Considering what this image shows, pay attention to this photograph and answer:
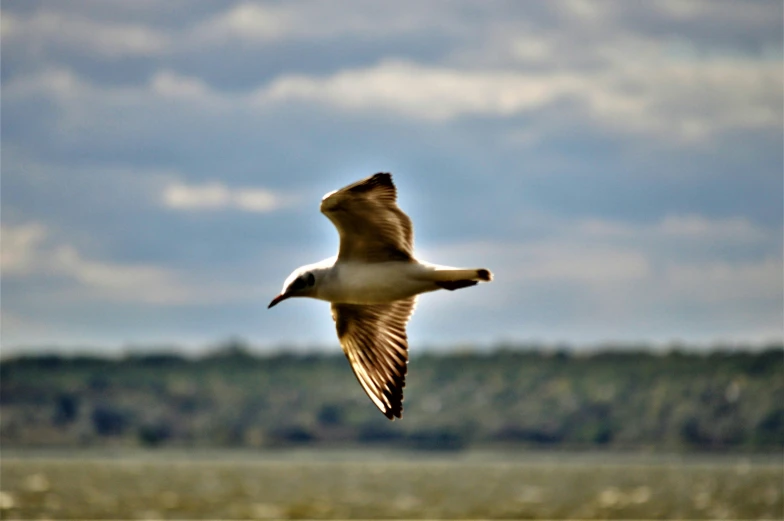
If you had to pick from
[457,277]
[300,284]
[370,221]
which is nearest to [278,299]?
[300,284]

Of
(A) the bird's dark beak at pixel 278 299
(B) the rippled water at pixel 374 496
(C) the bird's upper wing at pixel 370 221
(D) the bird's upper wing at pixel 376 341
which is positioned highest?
(C) the bird's upper wing at pixel 370 221

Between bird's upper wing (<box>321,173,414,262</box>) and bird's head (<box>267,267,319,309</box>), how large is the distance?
1.85 feet

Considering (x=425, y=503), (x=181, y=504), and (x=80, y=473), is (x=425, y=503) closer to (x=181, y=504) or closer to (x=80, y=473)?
(x=181, y=504)

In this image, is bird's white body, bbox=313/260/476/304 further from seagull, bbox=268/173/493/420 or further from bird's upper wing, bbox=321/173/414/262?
bird's upper wing, bbox=321/173/414/262

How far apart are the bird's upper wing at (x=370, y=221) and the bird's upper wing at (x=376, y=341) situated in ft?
4.70

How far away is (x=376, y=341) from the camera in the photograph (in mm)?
19375

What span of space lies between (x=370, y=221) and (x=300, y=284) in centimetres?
115

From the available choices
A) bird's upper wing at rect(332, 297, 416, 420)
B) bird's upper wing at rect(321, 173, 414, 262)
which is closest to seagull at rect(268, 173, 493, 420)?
bird's upper wing at rect(321, 173, 414, 262)

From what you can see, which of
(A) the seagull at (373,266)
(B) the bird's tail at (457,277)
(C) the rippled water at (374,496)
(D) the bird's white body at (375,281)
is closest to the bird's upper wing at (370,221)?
(A) the seagull at (373,266)

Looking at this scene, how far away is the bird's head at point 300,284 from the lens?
17.4m

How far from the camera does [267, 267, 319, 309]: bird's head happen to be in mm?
17391

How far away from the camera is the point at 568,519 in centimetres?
10488

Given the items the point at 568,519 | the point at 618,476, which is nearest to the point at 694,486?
the point at 618,476

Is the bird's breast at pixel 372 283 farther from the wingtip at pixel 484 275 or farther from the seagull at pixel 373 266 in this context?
the wingtip at pixel 484 275
